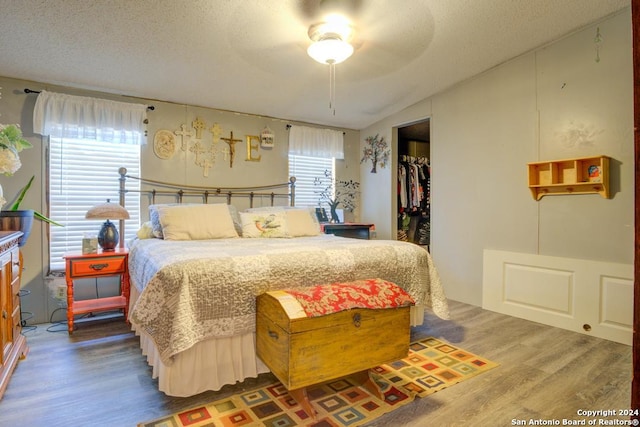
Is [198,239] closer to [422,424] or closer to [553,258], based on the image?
[422,424]

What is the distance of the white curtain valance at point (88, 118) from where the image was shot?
3068mm

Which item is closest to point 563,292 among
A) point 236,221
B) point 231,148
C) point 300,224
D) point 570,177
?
point 570,177

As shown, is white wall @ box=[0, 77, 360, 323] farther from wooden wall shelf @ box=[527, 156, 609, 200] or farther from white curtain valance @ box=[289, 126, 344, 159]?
wooden wall shelf @ box=[527, 156, 609, 200]

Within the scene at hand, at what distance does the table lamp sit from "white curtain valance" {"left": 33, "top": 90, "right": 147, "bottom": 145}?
2.49 feet

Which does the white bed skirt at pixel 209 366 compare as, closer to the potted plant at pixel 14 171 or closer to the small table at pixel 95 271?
the small table at pixel 95 271

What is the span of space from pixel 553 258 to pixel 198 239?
3.16 m

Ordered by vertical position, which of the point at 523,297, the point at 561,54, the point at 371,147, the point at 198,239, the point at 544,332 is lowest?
the point at 544,332

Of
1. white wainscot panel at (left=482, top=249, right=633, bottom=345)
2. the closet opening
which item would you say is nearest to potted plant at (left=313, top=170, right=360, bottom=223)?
the closet opening

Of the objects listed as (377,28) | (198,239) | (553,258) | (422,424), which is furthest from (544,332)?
(198,239)

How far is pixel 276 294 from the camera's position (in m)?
1.85

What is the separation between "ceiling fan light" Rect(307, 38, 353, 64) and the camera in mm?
2418

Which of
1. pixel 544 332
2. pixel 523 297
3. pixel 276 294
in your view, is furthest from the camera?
pixel 523 297

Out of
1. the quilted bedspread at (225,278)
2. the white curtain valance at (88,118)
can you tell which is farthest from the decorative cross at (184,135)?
the quilted bedspread at (225,278)

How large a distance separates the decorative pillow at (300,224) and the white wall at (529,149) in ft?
5.19
